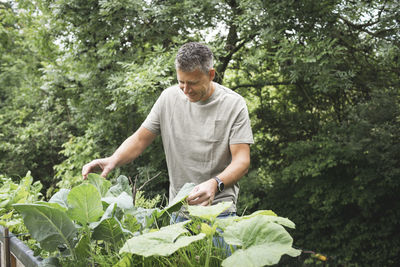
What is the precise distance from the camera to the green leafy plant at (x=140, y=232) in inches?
36.5

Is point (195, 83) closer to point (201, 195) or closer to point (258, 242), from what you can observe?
point (201, 195)

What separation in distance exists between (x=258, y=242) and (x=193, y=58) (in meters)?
1.24

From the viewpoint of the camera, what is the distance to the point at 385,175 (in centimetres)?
462

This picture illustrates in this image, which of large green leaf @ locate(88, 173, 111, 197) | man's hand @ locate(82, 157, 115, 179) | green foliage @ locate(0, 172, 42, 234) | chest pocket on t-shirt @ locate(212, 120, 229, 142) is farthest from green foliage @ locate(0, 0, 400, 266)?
large green leaf @ locate(88, 173, 111, 197)

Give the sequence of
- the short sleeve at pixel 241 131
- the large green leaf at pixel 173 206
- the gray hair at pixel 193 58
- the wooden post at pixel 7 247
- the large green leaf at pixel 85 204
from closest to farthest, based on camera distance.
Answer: the large green leaf at pixel 85 204, the large green leaf at pixel 173 206, the wooden post at pixel 7 247, the gray hair at pixel 193 58, the short sleeve at pixel 241 131

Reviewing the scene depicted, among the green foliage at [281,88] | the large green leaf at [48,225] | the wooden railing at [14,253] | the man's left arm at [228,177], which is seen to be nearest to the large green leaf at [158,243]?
the large green leaf at [48,225]

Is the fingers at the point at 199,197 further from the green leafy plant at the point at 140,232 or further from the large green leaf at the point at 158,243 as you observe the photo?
the large green leaf at the point at 158,243

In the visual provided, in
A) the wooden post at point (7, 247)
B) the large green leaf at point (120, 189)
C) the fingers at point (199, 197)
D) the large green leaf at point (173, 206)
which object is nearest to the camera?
the large green leaf at point (173, 206)

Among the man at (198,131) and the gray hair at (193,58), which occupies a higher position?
the gray hair at (193,58)

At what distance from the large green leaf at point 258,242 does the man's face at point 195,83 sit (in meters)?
1.16

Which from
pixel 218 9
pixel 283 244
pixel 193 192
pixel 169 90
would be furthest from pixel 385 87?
pixel 283 244

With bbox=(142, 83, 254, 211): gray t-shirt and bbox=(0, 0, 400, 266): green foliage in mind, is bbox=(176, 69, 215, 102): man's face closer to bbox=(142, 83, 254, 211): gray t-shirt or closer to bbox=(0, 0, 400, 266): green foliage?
bbox=(142, 83, 254, 211): gray t-shirt

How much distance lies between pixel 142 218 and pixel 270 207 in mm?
4929

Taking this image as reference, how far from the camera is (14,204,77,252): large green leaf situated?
113cm
